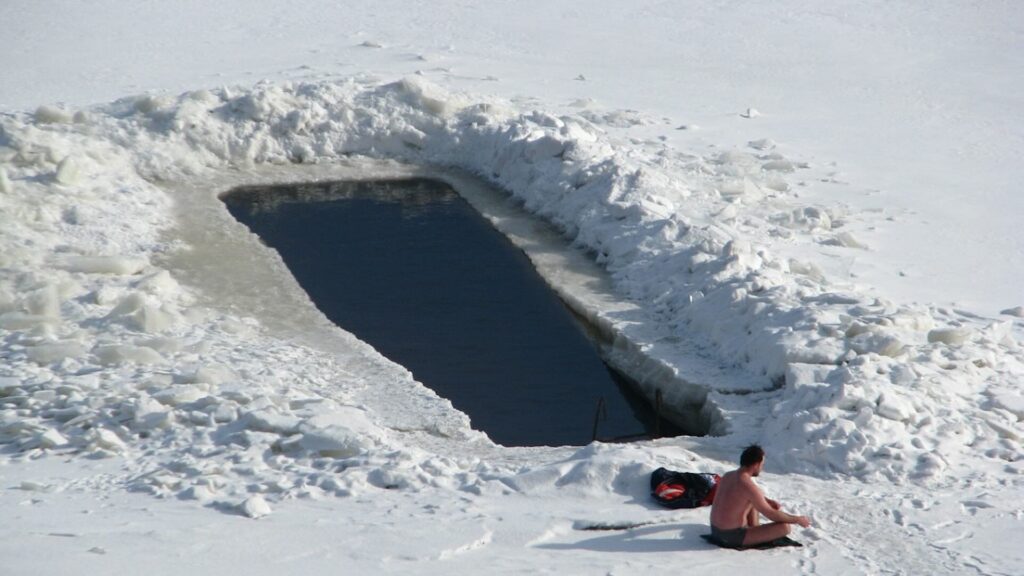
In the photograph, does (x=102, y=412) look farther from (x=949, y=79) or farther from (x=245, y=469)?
(x=949, y=79)

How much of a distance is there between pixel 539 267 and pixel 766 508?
5.66 metres

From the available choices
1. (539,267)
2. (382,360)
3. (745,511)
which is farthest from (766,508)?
(539,267)

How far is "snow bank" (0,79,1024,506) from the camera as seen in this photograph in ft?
28.1

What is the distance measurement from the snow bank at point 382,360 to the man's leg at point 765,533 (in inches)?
38.2

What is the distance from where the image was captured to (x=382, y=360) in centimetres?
1036

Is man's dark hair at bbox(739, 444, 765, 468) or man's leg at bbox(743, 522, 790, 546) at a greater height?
man's dark hair at bbox(739, 444, 765, 468)

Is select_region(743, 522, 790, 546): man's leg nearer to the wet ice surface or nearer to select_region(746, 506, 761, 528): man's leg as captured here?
→ select_region(746, 506, 761, 528): man's leg

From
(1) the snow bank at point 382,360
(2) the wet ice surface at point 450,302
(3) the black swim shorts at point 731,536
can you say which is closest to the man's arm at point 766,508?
(3) the black swim shorts at point 731,536

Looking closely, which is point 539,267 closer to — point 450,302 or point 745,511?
point 450,302

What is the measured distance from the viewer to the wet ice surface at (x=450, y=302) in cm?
1016

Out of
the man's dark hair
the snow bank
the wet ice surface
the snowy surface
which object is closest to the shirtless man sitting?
the man's dark hair

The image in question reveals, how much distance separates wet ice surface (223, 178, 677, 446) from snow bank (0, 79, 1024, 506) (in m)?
0.44

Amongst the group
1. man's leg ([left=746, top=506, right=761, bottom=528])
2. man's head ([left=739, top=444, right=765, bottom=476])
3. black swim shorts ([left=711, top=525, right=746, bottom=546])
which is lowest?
black swim shorts ([left=711, top=525, right=746, bottom=546])

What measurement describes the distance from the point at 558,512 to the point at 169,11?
1544cm
